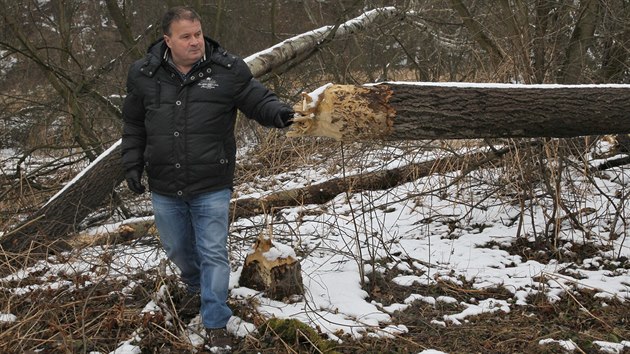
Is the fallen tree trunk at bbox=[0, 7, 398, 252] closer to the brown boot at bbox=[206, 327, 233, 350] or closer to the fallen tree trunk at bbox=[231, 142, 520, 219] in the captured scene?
the fallen tree trunk at bbox=[231, 142, 520, 219]

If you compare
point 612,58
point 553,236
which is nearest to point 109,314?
point 553,236

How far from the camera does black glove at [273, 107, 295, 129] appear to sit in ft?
10.7

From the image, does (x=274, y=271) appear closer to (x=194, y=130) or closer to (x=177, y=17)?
(x=194, y=130)

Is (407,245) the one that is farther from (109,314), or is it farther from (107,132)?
(107,132)

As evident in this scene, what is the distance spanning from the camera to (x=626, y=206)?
515 centimetres

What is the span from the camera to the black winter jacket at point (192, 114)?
10.7 ft

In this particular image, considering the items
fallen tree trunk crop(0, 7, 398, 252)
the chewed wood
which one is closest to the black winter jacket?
the chewed wood

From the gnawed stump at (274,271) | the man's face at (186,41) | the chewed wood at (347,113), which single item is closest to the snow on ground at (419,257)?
the gnawed stump at (274,271)

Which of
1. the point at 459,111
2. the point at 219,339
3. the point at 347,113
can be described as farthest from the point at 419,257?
the point at 219,339

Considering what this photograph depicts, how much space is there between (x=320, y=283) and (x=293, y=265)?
1.14ft

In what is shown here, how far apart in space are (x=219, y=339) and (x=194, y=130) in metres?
1.07

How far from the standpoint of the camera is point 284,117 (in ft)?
10.8

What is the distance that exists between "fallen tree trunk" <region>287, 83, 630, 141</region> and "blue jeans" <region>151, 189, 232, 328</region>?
1.85ft

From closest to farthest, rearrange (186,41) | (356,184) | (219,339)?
(186,41) → (219,339) → (356,184)
